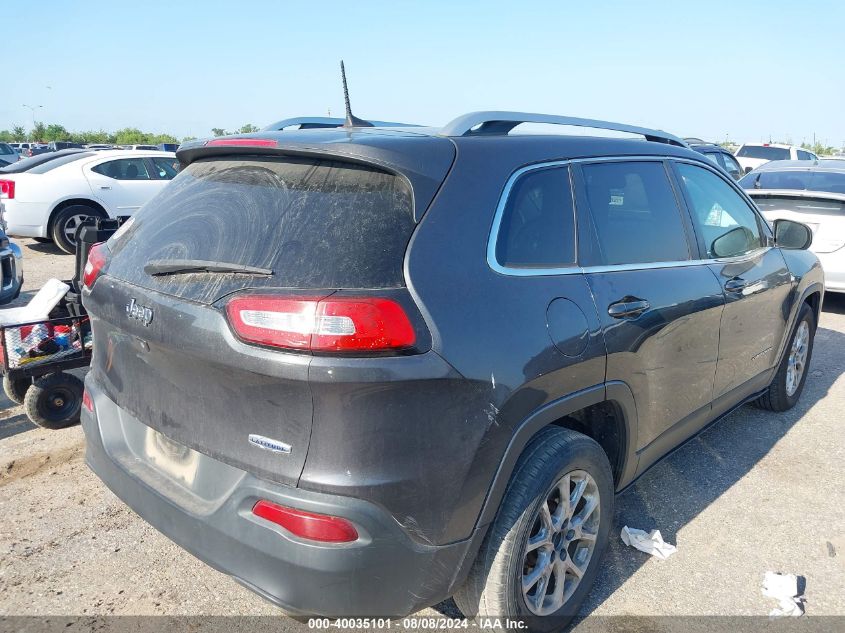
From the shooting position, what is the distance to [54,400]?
414cm

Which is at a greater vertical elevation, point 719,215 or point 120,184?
point 719,215

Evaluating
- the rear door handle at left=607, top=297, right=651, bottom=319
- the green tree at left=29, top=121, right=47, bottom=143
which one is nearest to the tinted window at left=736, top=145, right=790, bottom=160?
the rear door handle at left=607, top=297, right=651, bottom=319

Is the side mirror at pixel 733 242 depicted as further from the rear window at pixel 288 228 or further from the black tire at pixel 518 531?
the rear window at pixel 288 228

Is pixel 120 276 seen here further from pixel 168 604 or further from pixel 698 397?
pixel 698 397

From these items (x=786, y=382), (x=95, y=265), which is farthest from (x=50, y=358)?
(x=786, y=382)

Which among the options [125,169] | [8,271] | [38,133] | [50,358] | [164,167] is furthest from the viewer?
[38,133]

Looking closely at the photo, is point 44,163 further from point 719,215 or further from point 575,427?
point 575,427

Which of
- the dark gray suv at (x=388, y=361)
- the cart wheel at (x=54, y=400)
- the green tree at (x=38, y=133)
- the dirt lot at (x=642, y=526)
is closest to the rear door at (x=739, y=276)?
the dirt lot at (x=642, y=526)

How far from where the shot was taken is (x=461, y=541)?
6.69ft

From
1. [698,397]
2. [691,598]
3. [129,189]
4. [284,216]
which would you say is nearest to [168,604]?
[284,216]

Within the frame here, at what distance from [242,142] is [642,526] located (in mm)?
2527

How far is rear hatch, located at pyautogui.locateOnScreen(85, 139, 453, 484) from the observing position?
74.3 inches

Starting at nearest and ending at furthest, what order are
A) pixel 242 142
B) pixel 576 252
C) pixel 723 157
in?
1. pixel 242 142
2. pixel 576 252
3. pixel 723 157

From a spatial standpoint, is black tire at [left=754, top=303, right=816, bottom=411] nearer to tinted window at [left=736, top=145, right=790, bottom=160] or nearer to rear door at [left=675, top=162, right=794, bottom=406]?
rear door at [left=675, top=162, right=794, bottom=406]
